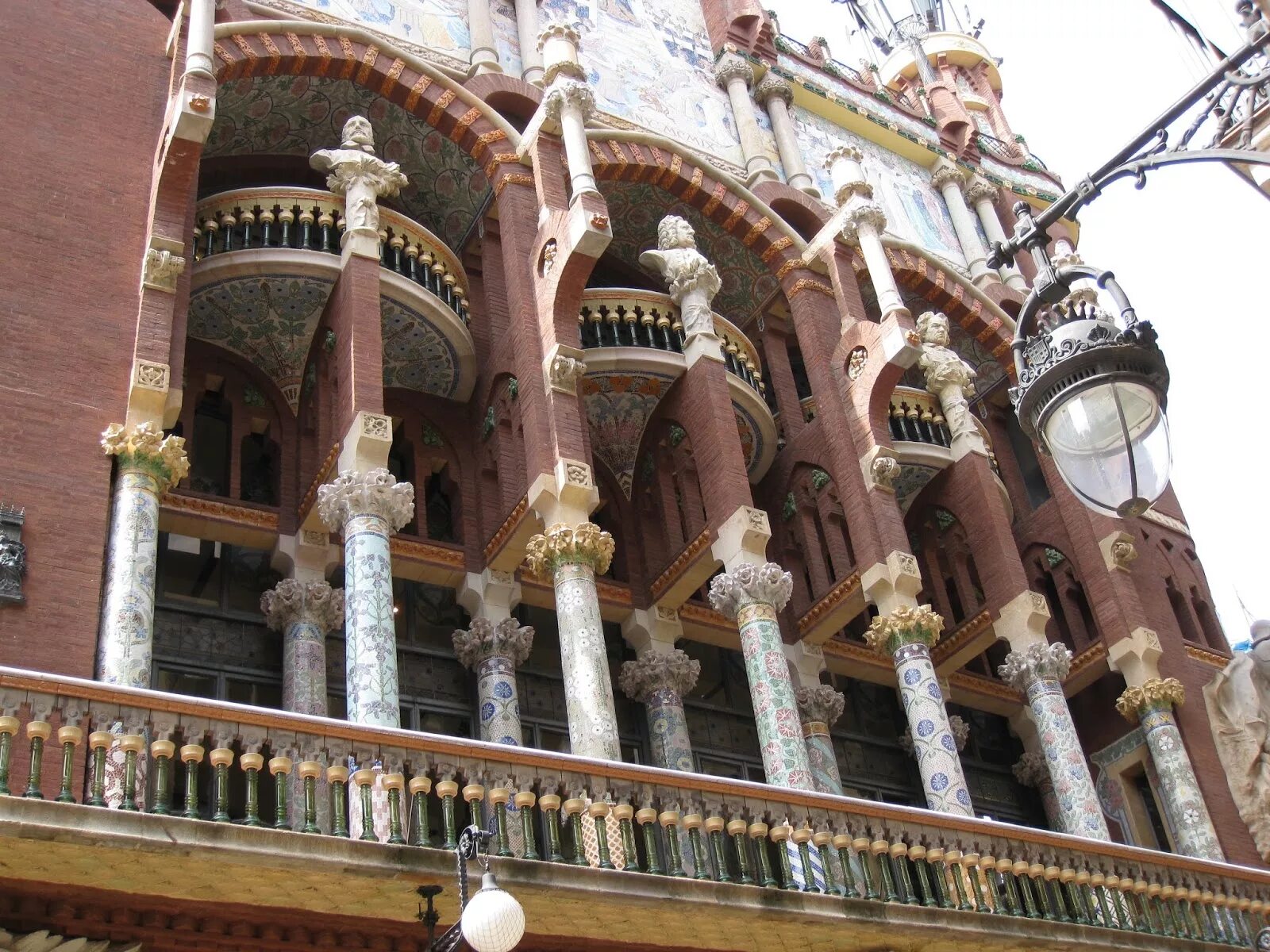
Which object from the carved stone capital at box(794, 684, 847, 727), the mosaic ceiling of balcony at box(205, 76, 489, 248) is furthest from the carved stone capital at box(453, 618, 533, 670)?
the mosaic ceiling of balcony at box(205, 76, 489, 248)

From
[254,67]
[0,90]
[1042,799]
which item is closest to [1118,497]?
[0,90]

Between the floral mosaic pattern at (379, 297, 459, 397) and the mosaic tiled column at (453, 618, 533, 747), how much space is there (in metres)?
2.80

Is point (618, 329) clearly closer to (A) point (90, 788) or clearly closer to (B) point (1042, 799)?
(B) point (1042, 799)

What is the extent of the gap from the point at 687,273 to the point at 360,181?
142 inches

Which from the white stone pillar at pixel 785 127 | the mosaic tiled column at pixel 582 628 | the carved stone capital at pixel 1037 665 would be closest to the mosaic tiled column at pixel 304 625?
the mosaic tiled column at pixel 582 628

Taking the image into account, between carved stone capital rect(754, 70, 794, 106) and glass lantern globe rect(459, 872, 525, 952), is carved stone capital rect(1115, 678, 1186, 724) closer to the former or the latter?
carved stone capital rect(754, 70, 794, 106)

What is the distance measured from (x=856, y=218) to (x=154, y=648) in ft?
30.3

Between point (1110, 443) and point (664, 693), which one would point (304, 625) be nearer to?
point (664, 693)

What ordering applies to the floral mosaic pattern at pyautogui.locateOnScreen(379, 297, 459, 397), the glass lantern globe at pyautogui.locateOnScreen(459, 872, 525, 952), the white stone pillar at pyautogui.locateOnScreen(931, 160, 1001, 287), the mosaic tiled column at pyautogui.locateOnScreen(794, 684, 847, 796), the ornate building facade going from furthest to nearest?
the white stone pillar at pyautogui.locateOnScreen(931, 160, 1001, 287)
the mosaic tiled column at pyautogui.locateOnScreen(794, 684, 847, 796)
the floral mosaic pattern at pyautogui.locateOnScreen(379, 297, 459, 397)
the ornate building facade
the glass lantern globe at pyautogui.locateOnScreen(459, 872, 525, 952)

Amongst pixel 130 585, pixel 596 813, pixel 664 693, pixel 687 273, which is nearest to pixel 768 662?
pixel 664 693

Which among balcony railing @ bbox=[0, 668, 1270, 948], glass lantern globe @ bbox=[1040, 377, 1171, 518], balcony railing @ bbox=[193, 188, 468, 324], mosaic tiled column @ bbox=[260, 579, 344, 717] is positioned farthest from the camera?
balcony railing @ bbox=[193, 188, 468, 324]

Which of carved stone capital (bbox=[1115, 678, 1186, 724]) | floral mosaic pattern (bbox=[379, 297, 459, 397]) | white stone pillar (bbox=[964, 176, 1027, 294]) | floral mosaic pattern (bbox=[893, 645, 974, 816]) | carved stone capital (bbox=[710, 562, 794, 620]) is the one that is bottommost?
floral mosaic pattern (bbox=[893, 645, 974, 816])

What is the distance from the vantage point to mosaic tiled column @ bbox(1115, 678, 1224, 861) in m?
15.5

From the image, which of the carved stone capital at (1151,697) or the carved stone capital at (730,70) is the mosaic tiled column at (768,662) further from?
the carved stone capital at (730,70)
